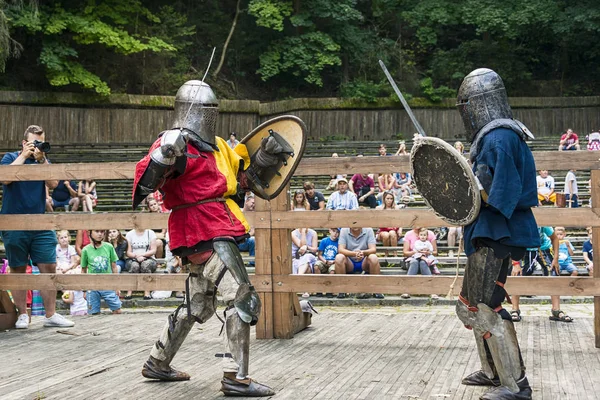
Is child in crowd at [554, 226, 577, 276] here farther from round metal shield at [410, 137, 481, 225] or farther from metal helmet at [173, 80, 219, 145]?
metal helmet at [173, 80, 219, 145]

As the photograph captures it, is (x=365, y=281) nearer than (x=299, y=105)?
Yes

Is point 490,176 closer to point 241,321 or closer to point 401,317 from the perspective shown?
point 241,321

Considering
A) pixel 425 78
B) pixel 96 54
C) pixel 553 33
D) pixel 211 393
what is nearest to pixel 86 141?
pixel 96 54

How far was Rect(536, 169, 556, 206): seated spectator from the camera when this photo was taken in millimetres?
14203

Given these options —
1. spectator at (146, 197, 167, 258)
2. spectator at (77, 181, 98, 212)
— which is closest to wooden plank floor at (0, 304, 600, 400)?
spectator at (146, 197, 167, 258)

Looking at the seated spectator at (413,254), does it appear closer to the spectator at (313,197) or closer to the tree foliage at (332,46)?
the spectator at (313,197)

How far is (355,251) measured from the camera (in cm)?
1029

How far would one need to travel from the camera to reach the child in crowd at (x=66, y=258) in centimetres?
1115

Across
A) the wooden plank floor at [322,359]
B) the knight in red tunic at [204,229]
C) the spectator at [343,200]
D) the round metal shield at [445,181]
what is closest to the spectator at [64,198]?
the spectator at [343,200]

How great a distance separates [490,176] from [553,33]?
1312 inches

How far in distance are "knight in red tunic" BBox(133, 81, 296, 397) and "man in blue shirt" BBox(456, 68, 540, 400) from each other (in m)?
1.32

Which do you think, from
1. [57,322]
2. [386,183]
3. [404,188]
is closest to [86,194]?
[386,183]

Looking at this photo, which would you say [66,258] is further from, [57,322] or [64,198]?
[64,198]

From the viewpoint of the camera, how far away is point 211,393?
205 inches
